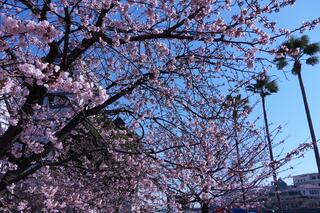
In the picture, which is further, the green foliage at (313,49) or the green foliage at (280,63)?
the green foliage at (313,49)

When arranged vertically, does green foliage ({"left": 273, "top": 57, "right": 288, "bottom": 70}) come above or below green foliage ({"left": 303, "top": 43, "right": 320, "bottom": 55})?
below

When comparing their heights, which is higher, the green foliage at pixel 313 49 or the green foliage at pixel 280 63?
the green foliage at pixel 313 49

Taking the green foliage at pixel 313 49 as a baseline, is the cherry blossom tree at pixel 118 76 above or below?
below

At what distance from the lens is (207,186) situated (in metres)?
8.00

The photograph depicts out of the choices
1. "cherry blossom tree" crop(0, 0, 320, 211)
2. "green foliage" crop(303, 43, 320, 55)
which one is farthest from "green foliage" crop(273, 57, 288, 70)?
"green foliage" crop(303, 43, 320, 55)

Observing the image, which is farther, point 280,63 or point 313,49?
point 313,49

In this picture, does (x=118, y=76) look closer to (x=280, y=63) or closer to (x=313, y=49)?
(x=280, y=63)

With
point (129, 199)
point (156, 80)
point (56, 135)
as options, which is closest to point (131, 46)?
point (156, 80)

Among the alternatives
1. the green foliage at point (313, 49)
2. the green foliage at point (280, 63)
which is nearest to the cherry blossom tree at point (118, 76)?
the green foliage at point (280, 63)

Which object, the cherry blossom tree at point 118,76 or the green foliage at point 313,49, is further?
the green foliage at point 313,49

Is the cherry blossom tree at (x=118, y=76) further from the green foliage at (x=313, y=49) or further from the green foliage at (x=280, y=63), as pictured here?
the green foliage at (x=313, y=49)

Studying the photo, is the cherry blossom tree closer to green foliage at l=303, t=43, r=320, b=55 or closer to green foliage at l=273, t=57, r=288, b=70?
green foliage at l=273, t=57, r=288, b=70

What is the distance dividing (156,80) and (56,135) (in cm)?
195

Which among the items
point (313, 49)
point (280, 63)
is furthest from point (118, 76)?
point (313, 49)
